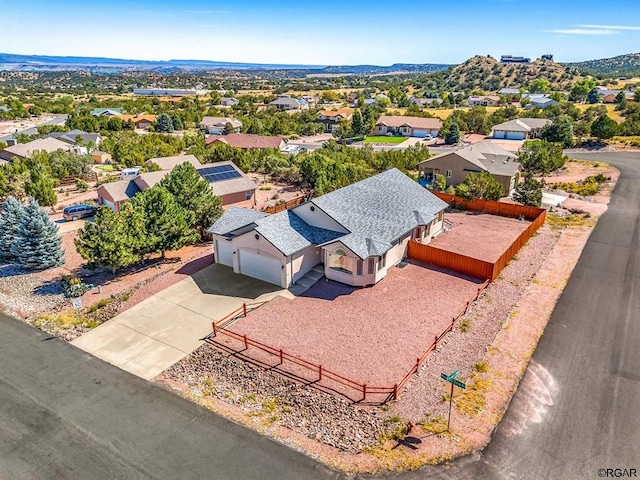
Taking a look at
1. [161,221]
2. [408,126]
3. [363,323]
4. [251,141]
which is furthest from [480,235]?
[408,126]

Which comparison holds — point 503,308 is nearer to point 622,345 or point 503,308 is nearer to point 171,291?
point 622,345

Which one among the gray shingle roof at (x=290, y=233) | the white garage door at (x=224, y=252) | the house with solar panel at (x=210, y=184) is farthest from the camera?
the house with solar panel at (x=210, y=184)

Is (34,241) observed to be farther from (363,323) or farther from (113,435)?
(363,323)

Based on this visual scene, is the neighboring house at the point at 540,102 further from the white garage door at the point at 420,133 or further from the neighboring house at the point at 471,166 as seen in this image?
the neighboring house at the point at 471,166

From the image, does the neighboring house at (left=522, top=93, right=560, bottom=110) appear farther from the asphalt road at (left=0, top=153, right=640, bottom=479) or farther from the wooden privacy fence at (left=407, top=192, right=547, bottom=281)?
the asphalt road at (left=0, top=153, right=640, bottom=479)

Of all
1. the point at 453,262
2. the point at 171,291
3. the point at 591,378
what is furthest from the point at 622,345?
the point at 171,291

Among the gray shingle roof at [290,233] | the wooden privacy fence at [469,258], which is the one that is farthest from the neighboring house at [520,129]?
the gray shingle roof at [290,233]
